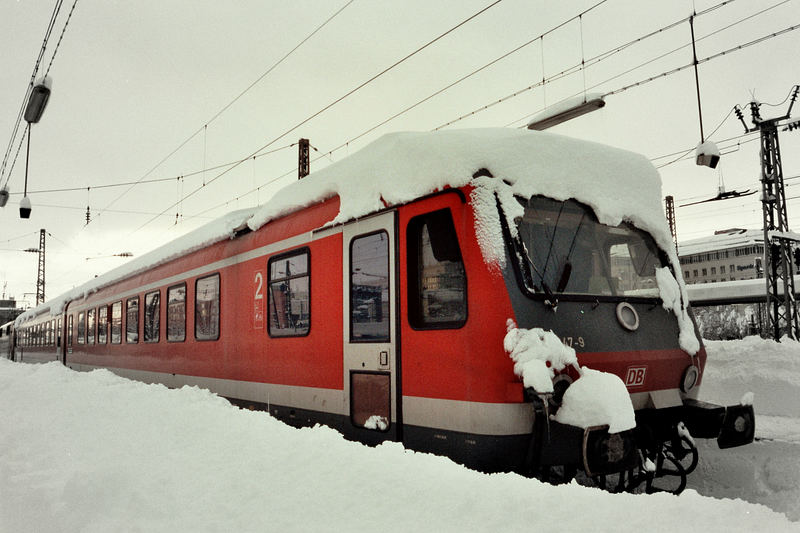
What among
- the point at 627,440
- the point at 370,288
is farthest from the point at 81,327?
the point at 627,440

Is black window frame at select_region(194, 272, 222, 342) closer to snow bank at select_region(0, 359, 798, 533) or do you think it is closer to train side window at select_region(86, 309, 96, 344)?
snow bank at select_region(0, 359, 798, 533)

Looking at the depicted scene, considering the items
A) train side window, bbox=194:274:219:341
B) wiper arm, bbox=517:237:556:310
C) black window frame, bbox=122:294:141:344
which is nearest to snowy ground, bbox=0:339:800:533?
wiper arm, bbox=517:237:556:310

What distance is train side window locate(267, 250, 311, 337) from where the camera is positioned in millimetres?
6500

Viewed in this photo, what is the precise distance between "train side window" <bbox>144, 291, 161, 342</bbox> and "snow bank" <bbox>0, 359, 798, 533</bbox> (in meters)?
6.74

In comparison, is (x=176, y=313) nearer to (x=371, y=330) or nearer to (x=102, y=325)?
(x=371, y=330)

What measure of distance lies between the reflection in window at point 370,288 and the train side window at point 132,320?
8.88 meters

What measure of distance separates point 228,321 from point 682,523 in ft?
22.6

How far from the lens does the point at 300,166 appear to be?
58.2 feet

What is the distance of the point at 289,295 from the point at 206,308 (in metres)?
3.08

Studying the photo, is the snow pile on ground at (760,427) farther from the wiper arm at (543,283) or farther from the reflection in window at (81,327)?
the reflection in window at (81,327)

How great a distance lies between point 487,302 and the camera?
441 cm

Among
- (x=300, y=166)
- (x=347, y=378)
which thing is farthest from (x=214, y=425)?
(x=300, y=166)

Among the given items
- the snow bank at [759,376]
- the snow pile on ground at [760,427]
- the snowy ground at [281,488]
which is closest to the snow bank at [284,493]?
the snowy ground at [281,488]

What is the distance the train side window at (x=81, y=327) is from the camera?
17.9m
